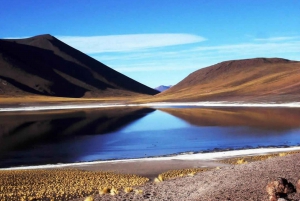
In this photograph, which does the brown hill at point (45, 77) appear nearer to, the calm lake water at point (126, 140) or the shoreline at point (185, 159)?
the calm lake water at point (126, 140)

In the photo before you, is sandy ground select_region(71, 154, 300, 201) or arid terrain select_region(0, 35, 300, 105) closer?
sandy ground select_region(71, 154, 300, 201)

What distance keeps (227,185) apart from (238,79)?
128681 mm

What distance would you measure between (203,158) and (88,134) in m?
15.4

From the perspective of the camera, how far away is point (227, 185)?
1082 centimetres

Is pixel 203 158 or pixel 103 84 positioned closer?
pixel 203 158

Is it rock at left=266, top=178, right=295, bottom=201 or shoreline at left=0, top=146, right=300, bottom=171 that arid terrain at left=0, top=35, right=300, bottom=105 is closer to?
shoreline at left=0, top=146, right=300, bottom=171

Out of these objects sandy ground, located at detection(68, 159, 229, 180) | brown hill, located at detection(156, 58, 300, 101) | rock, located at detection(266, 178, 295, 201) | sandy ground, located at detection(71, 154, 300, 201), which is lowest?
sandy ground, located at detection(68, 159, 229, 180)

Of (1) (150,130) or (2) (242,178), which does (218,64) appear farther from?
(2) (242,178)

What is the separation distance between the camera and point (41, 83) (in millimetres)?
158250

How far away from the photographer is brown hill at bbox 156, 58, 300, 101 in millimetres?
99863

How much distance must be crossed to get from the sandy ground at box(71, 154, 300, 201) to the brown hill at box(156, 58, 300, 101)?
7526cm

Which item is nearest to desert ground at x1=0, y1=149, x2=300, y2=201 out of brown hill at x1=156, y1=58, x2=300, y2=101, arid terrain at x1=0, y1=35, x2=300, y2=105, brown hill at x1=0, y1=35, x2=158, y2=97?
brown hill at x1=156, y1=58, x2=300, y2=101

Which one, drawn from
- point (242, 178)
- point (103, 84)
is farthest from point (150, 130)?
point (103, 84)

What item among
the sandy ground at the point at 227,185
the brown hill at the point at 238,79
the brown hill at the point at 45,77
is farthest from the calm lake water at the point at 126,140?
the brown hill at the point at 45,77
